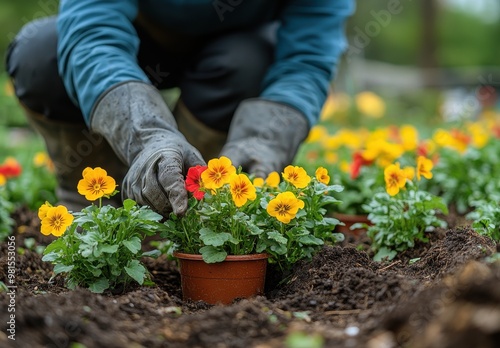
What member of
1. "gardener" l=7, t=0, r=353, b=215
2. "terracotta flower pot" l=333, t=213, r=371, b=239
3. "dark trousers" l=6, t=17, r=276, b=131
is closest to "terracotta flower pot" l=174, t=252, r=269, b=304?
"gardener" l=7, t=0, r=353, b=215

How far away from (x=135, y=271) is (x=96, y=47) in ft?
3.06

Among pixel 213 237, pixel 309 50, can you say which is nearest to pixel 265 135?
pixel 309 50

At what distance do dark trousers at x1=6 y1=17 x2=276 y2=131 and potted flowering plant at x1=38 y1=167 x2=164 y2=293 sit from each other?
1.13 m

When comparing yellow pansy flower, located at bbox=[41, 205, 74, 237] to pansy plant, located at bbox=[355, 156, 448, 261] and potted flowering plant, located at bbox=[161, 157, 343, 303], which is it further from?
pansy plant, located at bbox=[355, 156, 448, 261]

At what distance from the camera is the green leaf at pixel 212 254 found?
1.98 metres

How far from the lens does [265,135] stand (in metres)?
2.80

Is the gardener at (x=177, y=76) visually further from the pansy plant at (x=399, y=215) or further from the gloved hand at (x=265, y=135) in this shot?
the pansy plant at (x=399, y=215)

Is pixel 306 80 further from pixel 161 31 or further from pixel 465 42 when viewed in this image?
pixel 465 42

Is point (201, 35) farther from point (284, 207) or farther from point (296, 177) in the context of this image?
point (284, 207)

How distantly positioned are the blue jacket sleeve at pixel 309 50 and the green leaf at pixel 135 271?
1200mm

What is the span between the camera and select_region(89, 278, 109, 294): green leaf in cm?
196

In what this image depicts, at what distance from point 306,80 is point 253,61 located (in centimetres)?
27

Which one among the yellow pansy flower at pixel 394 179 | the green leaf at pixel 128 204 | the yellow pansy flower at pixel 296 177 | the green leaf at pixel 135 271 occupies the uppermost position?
the yellow pansy flower at pixel 296 177

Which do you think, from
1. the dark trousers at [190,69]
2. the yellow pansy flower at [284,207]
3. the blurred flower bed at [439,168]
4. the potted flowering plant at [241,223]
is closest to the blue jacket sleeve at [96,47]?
the dark trousers at [190,69]
